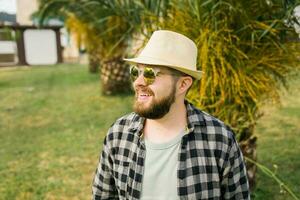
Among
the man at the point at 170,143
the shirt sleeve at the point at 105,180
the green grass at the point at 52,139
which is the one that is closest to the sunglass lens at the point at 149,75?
the man at the point at 170,143

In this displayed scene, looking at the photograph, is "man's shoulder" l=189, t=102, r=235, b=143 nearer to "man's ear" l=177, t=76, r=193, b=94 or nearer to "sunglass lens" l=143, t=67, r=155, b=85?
"man's ear" l=177, t=76, r=193, b=94

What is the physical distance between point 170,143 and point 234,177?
40 centimetres

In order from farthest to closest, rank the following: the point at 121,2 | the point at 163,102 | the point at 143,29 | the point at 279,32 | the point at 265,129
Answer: the point at 265,129 < the point at 121,2 < the point at 143,29 < the point at 279,32 < the point at 163,102

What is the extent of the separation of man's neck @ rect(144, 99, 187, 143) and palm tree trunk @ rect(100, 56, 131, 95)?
9165 mm

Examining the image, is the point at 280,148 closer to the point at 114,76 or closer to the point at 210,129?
the point at 210,129

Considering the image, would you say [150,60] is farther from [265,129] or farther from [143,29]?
[265,129]

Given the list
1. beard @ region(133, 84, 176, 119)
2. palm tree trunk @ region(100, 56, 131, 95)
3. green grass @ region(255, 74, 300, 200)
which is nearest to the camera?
beard @ region(133, 84, 176, 119)

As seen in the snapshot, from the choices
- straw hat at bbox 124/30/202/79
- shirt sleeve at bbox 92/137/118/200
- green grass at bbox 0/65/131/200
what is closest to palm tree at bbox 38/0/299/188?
straw hat at bbox 124/30/202/79

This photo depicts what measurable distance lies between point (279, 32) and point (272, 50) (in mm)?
185

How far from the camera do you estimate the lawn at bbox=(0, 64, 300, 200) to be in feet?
16.8

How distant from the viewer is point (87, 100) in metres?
11.3

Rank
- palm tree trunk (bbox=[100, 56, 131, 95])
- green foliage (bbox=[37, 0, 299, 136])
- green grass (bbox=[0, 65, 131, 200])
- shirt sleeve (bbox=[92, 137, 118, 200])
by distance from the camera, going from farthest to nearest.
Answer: palm tree trunk (bbox=[100, 56, 131, 95]) → green grass (bbox=[0, 65, 131, 200]) → green foliage (bbox=[37, 0, 299, 136]) → shirt sleeve (bbox=[92, 137, 118, 200])

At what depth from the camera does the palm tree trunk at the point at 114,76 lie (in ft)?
37.0

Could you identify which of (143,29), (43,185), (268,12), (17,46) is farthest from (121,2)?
(17,46)
